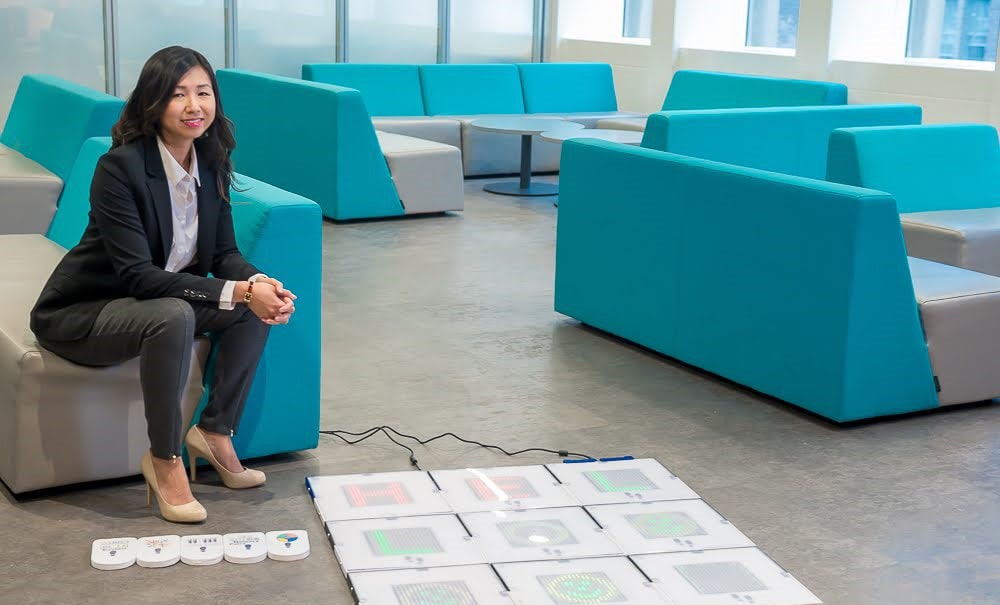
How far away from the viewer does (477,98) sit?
9492mm

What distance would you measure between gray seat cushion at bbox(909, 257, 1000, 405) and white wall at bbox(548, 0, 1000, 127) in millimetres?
3381

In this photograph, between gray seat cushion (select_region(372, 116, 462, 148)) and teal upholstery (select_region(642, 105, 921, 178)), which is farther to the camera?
gray seat cushion (select_region(372, 116, 462, 148))

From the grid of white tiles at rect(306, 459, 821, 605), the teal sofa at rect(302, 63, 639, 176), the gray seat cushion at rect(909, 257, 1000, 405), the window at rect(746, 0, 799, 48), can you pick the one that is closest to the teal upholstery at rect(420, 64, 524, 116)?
the teal sofa at rect(302, 63, 639, 176)

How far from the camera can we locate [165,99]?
2959 mm

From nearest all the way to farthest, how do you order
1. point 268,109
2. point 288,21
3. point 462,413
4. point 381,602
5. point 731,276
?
point 381,602 → point 462,413 → point 731,276 → point 268,109 → point 288,21

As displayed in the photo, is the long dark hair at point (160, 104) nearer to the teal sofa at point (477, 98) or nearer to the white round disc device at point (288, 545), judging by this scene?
the white round disc device at point (288, 545)

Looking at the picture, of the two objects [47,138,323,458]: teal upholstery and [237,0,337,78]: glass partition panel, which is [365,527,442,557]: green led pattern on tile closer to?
[47,138,323,458]: teal upholstery

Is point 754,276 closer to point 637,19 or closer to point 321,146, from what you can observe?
point 321,146

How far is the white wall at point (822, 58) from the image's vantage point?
731 cm

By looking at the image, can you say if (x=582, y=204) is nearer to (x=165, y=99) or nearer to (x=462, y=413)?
(x=462, y=413)

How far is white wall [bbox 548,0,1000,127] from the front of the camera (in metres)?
7.31

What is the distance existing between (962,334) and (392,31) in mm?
7143

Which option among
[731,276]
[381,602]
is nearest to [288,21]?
[731,276]

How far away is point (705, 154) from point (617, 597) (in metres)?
3.49
